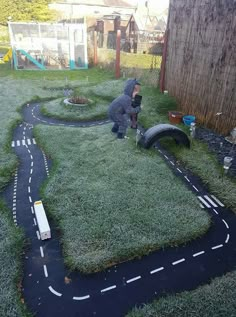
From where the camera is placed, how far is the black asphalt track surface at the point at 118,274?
422cm

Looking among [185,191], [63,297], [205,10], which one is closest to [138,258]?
[63,297]

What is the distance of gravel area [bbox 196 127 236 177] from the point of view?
8250 millimetres

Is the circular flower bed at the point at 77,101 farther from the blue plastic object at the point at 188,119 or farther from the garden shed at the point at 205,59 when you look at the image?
the blue plastic object at the point at 188,119

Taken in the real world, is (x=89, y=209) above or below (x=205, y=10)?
below

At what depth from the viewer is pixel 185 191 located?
22.4ft

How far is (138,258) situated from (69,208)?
207 cm

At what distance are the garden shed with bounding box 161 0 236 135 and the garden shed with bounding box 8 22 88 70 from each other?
1225 centimetres

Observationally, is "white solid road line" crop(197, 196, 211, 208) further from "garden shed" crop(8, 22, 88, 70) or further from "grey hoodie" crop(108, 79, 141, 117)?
"garden shed" crop(8, 22, 88, 70)

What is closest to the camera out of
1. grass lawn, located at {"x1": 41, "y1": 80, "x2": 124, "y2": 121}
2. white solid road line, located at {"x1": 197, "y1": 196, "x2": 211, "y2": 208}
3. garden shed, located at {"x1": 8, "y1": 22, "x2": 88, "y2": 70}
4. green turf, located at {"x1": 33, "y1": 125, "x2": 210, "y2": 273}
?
green turf, located at {"x1": 33, "y1": 125, "x2": 210, "y2": 273}

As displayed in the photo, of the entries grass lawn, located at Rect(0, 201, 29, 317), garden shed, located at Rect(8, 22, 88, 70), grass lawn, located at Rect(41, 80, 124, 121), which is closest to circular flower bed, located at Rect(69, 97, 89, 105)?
grass lawn, located at Rect(41, 80, 124, 121)

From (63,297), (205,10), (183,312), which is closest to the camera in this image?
(183,312)

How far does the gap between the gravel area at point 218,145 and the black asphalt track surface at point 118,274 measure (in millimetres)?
2318

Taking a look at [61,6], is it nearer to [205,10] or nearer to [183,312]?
[205,10]

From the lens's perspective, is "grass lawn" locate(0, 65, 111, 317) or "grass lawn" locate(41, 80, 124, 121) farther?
"grass lawn" locate(41, 80, 124, 121)
